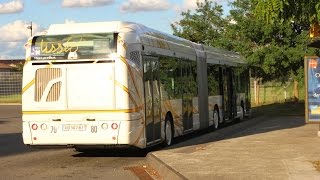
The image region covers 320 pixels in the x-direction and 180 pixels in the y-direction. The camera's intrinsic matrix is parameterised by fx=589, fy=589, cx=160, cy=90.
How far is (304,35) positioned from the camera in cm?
3067

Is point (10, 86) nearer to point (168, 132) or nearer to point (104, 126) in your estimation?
point (168, 132)

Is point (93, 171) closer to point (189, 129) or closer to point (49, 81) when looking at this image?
point (49, 81)

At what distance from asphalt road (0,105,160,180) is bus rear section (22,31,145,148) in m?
0.49

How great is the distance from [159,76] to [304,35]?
57.2 ft

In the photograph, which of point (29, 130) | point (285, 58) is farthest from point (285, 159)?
point (285, 58)

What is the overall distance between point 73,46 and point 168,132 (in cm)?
395

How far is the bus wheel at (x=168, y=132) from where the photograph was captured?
15523mm

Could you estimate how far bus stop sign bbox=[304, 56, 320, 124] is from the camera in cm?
1566

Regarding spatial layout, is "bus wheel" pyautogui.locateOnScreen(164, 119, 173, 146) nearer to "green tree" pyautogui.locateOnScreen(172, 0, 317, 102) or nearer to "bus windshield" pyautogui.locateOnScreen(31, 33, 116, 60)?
"bus windshield" pyautogui.locateOnScreen(31, 33, 116, 60)

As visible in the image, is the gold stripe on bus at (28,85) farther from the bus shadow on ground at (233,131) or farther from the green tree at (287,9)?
the green tree at (287,9)

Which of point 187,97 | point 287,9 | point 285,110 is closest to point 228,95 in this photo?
point 187,97

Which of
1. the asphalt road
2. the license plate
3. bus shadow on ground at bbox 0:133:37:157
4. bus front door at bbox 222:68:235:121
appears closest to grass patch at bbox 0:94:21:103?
bus shadow on ground at bbox 0:133:37:157

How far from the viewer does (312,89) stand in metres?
16.0

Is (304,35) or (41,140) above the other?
(304,35)
